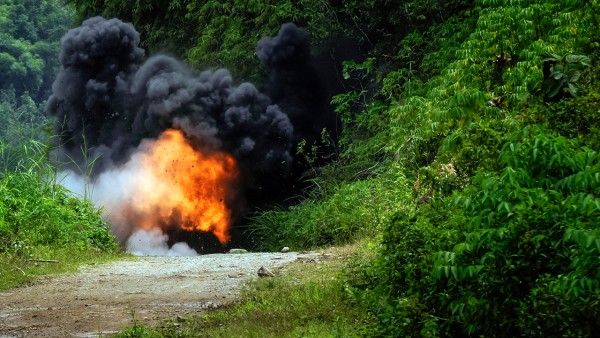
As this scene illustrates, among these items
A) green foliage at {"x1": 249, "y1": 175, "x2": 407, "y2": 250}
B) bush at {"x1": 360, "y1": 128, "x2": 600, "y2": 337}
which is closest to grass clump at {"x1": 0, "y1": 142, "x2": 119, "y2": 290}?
green foliage at {"x1": 249, "y1": 175, "x2": 407, "y2": 250}

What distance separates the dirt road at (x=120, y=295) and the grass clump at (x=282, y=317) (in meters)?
0.41

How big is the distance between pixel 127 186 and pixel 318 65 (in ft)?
→ 18.3

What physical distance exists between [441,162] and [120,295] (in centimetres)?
356

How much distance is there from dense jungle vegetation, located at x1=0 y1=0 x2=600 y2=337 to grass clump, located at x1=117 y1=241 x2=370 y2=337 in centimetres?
18

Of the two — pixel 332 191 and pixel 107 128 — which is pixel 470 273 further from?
pixel 107 128

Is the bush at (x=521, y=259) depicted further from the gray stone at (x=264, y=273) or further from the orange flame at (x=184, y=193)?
the orange flame at (x=184, y=193)

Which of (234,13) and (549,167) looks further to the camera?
(234,13)

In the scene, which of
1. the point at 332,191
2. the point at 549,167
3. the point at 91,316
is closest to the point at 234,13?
the point at 332,191

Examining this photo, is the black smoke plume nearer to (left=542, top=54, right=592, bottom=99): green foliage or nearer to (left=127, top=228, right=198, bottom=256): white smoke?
(left=127, top=228, right=198, bottom=256): white smoke

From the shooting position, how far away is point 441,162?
8273mm

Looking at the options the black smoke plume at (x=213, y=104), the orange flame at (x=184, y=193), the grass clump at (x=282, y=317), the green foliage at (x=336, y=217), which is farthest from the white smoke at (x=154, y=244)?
the grass clump at (x=282, y=317)

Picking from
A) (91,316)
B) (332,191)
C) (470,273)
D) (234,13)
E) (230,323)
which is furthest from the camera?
(234,13)

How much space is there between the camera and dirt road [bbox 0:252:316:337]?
7094 mm

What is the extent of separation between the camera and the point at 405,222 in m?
6.70
